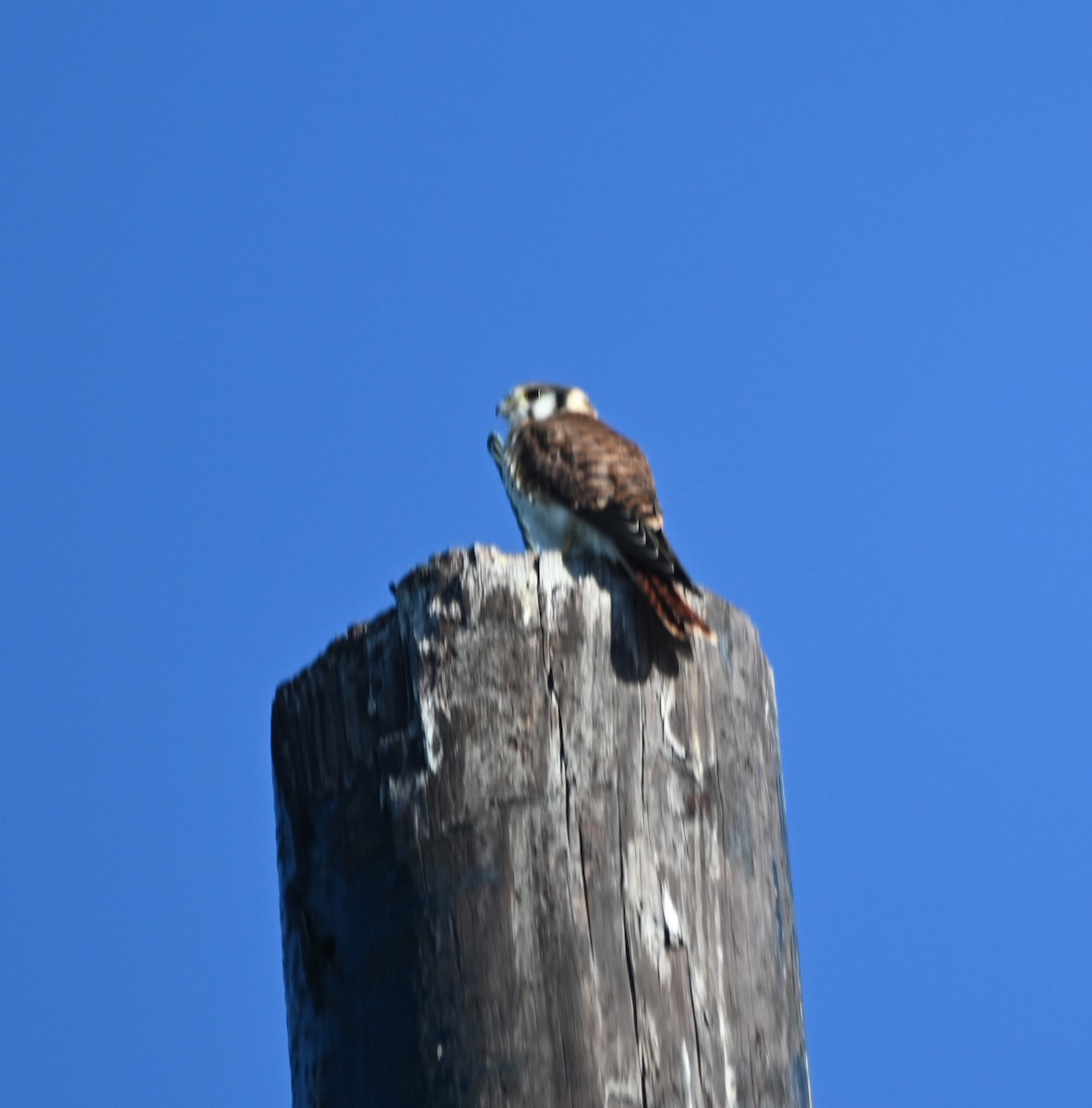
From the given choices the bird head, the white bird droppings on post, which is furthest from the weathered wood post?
the bird head

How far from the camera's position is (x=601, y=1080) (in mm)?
2156

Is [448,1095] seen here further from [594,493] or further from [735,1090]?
[594,493]

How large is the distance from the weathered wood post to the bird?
50cm

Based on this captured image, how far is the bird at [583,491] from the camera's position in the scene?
3434 mm

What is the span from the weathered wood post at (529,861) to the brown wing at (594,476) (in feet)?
2.55

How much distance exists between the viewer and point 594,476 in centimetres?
415

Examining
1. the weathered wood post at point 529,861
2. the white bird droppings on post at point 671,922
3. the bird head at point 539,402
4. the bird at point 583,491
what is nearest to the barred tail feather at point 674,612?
the weathered wood post at point 529,861

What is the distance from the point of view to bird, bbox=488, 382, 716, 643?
3434 millimetres

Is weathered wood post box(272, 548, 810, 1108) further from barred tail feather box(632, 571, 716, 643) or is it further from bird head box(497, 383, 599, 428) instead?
bird head box(497, 383, 599, 428)

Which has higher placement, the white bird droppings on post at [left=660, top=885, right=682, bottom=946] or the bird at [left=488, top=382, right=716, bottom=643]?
the bird at [left=488, top=382, right=716, bottom=643]

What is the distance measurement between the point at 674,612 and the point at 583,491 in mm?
1461

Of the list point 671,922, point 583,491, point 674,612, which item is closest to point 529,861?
point 671,922

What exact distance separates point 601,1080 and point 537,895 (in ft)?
0.85

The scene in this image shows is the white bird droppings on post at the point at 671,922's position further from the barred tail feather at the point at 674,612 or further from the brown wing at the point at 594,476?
the brown wing at the point at 594,476
